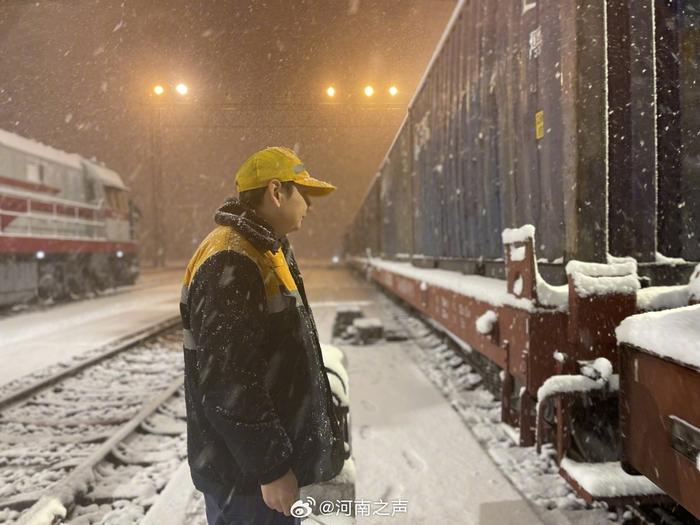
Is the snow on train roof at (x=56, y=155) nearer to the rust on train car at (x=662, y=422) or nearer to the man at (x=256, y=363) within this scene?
the man at (x=256, y=363)

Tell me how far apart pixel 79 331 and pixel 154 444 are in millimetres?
6066

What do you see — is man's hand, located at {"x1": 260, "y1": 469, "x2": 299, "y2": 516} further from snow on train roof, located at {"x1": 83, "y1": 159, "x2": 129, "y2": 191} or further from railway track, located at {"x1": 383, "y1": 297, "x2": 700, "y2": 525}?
snow on train roof, located at {"x1": 83, "y1": 159, "x2": 129, "y2": 191}

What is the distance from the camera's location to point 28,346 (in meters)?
7.52

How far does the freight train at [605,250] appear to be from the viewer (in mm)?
1655

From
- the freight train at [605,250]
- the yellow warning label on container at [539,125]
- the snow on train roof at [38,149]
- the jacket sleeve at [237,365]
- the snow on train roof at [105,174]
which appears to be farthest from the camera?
the snow on train roof at [105,174]

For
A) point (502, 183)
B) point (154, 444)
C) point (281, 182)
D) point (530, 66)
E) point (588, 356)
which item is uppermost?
point (530, 66)

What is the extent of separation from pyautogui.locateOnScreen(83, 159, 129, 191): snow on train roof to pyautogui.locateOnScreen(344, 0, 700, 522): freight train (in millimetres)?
15380

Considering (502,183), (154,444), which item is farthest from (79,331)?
(502,183)

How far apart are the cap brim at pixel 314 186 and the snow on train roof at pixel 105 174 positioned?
640 inches

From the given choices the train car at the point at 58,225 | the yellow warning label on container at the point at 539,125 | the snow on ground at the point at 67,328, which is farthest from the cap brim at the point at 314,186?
the train car at the point at 58,225

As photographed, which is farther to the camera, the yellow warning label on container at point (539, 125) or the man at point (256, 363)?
the yellow warning label on container at point (539, 125)

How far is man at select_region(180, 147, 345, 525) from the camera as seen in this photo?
4.08ft

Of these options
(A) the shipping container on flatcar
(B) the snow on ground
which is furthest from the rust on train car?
(B) the snow on ground

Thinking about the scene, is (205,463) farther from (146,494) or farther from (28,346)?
(28,346)
